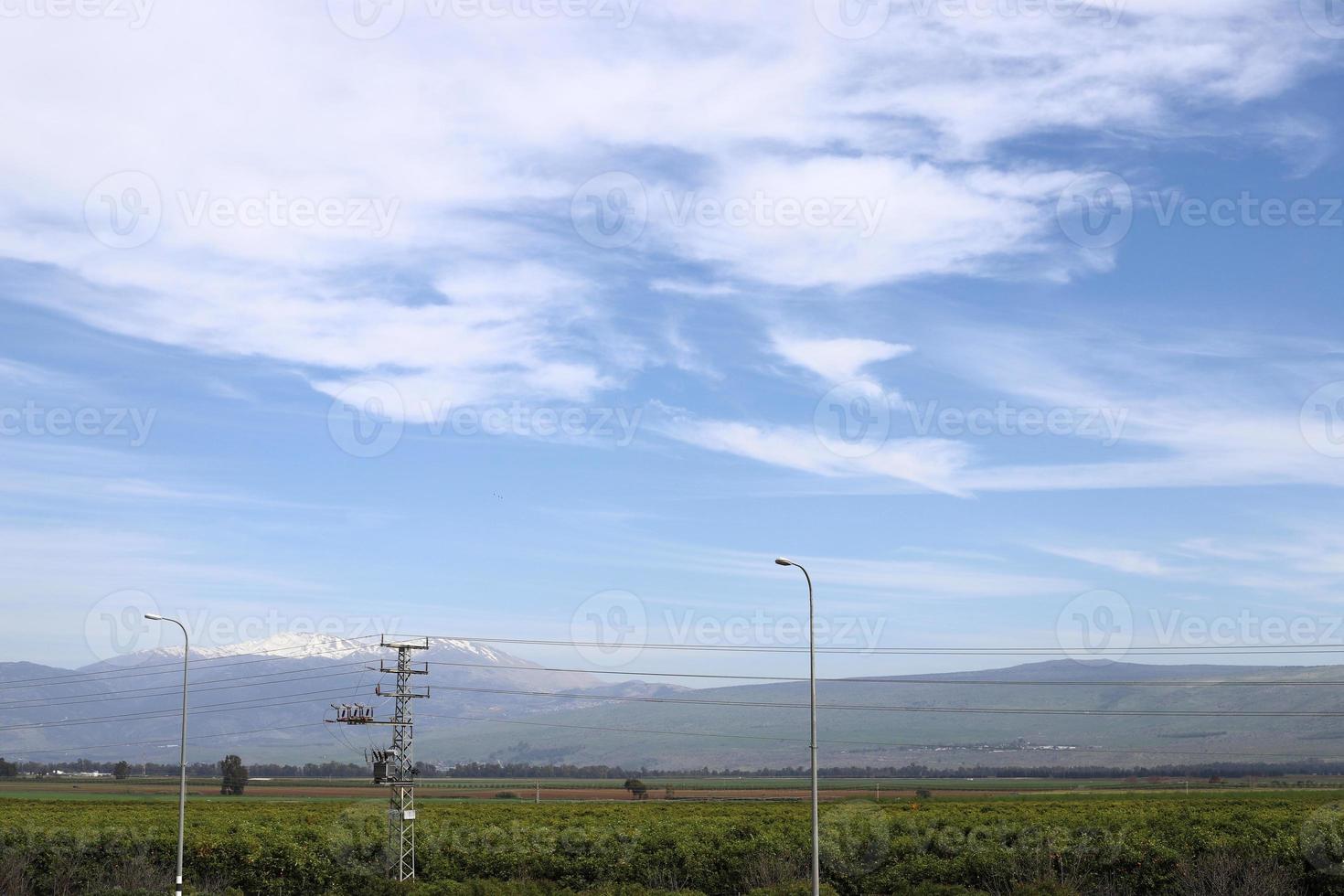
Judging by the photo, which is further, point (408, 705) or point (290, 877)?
point (290, 877)

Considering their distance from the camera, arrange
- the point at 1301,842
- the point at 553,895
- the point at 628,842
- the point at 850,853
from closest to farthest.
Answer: the point at 553,895 → the point at 1301,842 → the point at 850,853 → the point at 628,842

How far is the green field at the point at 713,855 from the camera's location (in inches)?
1989

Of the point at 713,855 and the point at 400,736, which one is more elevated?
the point at 400,736

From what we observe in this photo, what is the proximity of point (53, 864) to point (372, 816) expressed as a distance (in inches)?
639

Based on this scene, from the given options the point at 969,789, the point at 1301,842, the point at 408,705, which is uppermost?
the point at 408,705

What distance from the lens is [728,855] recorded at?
5822 cm

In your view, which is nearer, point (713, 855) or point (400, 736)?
point (400, 736)

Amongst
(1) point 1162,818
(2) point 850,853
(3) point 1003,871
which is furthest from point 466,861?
(1) point 1162,818

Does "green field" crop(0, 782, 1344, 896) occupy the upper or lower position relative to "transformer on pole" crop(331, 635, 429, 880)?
lower

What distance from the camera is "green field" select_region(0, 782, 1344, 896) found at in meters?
50.5

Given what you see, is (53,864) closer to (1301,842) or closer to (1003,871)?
(1003,871)

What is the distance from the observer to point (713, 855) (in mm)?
58469

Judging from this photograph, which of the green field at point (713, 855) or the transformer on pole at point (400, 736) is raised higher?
the transformer on pole at point (400, 736)

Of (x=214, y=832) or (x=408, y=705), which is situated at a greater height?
(x=408, y=705)
